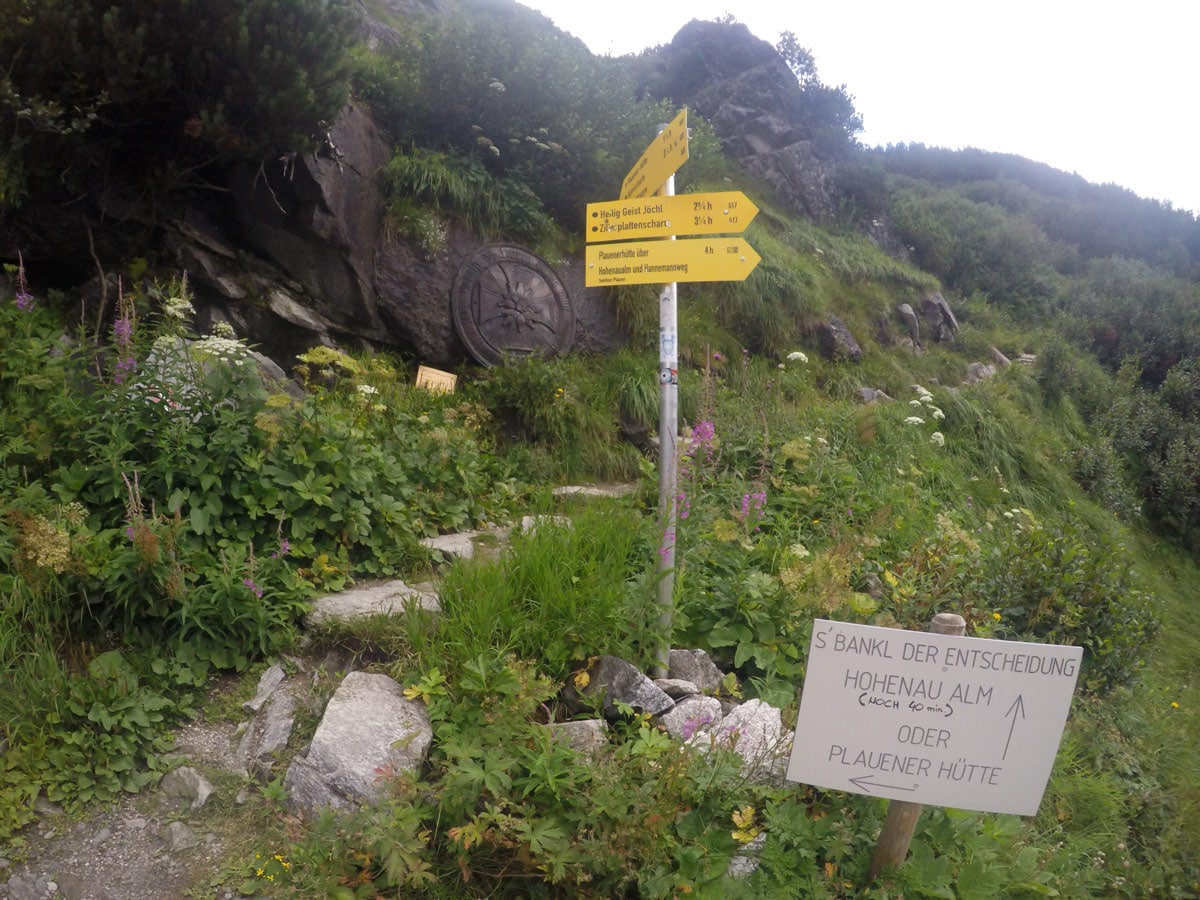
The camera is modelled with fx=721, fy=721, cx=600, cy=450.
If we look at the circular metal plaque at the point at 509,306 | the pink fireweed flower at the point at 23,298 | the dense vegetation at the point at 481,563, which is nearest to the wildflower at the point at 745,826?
the dense vegetation at the point at 481,563

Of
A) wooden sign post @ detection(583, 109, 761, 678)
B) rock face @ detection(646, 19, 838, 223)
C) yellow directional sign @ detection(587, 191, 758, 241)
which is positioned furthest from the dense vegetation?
rock face @ detection(646, 19, 838, 223)

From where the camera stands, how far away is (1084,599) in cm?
396

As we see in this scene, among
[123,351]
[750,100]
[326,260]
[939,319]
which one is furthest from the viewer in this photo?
[750,100]

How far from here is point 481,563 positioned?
3.51 metres

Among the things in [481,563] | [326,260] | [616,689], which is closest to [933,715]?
[616,689]

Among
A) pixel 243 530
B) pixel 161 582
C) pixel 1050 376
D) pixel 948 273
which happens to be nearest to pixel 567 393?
pixel 243 530

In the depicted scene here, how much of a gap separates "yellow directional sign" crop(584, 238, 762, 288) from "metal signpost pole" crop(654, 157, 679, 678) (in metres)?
0.08

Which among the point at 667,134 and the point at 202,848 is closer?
the point at 202,848

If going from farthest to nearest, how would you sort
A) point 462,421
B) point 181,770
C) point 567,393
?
1. point 567,393
2. point 462,421
3. point 181,770

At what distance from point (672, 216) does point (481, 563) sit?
184 cm

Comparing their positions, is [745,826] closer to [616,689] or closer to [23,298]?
[616,689]

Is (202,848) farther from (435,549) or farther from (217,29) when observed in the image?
(217,29)

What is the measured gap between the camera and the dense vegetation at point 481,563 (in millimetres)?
2371

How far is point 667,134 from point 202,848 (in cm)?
326
